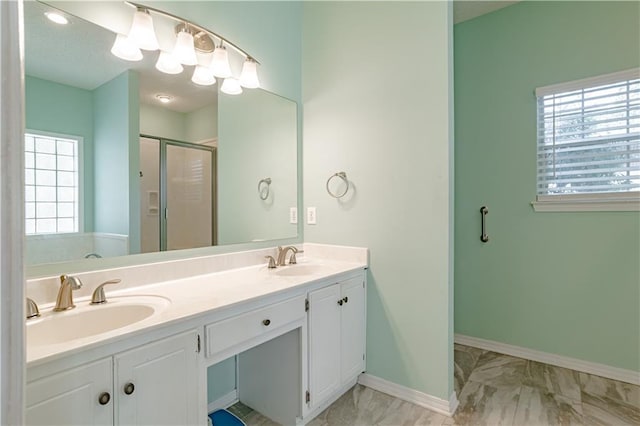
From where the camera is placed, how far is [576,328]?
91.3 inches

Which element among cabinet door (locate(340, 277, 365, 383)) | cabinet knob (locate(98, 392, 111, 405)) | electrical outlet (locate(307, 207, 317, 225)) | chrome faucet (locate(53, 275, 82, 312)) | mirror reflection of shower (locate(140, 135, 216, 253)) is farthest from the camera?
electrical outlet (locate(307, 207, 317, 225))

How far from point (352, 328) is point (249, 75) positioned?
1.69 m

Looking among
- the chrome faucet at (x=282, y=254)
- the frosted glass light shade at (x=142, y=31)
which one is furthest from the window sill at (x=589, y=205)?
the frosted glass light shade at (x=142, y=31)

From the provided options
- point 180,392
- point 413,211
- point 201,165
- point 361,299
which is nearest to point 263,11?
point 201,165

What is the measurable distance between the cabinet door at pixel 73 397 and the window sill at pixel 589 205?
2.80 meters

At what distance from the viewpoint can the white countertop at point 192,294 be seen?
2.85 feet

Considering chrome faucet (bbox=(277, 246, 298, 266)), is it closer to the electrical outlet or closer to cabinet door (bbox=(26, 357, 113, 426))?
the electrical outlet

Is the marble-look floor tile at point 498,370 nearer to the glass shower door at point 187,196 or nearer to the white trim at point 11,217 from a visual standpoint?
the glass shower door at point 187,196

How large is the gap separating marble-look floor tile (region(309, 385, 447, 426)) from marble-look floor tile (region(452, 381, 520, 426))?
16 cm

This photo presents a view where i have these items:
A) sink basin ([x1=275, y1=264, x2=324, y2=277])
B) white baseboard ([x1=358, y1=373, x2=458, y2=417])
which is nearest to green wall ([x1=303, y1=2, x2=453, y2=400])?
white baseboard ([x1=358, y1=373, x2=458, y2=417])

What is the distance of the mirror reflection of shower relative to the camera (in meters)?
1.55

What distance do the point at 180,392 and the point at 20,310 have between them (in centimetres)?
63

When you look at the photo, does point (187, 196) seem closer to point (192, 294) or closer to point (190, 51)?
point (192, 294)

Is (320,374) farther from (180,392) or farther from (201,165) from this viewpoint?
(201,165)
